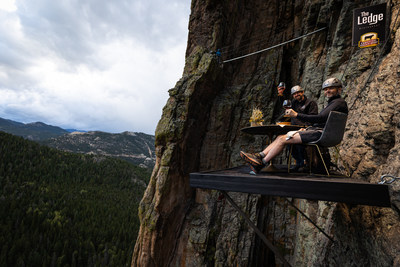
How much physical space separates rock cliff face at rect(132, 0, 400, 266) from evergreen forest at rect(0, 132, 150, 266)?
40.5 m

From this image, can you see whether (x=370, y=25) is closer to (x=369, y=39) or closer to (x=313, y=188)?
(x=369, y=39)

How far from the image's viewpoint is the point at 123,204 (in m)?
70.8

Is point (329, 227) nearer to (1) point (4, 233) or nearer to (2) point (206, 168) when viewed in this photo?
(2) point (206, 168)

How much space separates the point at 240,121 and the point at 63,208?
6842cm

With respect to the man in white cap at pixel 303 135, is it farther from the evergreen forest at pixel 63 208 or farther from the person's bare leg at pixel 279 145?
the evergreen forest at pixel 63 208

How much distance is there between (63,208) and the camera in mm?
59375

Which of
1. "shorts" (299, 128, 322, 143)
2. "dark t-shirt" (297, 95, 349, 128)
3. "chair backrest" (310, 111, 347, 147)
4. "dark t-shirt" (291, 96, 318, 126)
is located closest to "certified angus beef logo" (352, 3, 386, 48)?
"dark t-shirt" (291, 96, 318, 126)

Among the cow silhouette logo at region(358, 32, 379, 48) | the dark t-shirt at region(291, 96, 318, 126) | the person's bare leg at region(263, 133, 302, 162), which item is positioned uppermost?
the cow silhouette logo at region(358, 32, 379, 48)

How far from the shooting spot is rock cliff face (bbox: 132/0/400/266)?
596cm

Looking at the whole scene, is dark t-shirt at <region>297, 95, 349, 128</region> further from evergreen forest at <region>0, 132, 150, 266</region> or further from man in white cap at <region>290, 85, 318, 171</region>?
evergreen forest at <region>0, 132, 150, 266</region>

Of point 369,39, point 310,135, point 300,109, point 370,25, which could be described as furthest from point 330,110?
point 370,25

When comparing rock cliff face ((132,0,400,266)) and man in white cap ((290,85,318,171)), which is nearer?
man in white cap ((290,85,318,171))

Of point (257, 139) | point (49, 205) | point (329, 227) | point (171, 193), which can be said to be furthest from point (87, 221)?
point (329, 227)

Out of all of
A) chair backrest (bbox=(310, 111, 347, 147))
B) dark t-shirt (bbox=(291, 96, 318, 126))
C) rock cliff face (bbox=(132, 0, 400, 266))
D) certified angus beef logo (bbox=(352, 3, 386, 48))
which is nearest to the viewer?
chair backrest (bbox=(310, 111, 347, 147))
